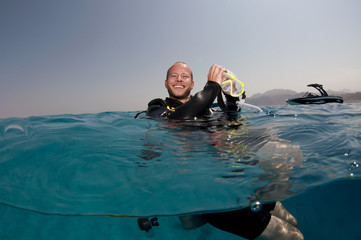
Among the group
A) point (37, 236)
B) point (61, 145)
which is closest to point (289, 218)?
point (61, 145)

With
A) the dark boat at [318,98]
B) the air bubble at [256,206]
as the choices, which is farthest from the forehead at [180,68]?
the dark boat at [318,98]

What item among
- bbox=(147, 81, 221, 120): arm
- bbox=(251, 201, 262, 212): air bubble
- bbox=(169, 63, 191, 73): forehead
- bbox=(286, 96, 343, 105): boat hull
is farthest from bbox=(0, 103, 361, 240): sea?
bbox=(286, 96, 343, 105): boat hull

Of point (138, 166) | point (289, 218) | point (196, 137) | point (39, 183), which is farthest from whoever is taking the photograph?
point (196, 137)

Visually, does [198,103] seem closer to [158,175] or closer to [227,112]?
[158,175]

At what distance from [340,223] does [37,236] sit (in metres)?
6.07

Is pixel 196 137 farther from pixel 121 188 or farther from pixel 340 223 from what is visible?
pixel 340 223

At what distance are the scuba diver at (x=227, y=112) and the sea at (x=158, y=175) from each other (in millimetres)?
135

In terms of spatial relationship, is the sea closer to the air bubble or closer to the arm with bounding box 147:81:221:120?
the air bubble

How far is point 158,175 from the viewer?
1.91 m

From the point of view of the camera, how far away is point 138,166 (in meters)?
2.06

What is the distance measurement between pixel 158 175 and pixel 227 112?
245cm

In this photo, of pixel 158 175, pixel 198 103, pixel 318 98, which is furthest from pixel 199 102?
pixel 318 98

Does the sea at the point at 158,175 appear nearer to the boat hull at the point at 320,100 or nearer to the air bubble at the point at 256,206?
the air bubble at the point at 256,206

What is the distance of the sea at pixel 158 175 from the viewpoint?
5.84 ft
